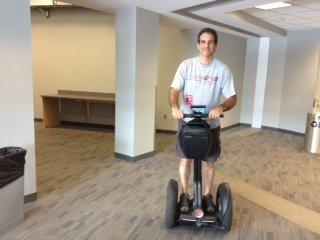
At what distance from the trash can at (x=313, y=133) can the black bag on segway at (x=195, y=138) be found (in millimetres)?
4067

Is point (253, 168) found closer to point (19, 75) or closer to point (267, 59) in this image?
point (19, 75)

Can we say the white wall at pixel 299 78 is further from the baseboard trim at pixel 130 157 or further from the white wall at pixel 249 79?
the baseboard trim at pixel 130 157

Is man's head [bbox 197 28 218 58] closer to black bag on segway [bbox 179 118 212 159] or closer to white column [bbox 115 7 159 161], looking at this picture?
black bag on segway [bbox 179 118 212 159]

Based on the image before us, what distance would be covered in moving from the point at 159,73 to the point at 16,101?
4.18 meters

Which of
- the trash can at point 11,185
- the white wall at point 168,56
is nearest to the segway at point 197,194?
A: the trash can at point 11,185

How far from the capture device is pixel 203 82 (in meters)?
2.42

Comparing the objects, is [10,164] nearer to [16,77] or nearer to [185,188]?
[16,77]

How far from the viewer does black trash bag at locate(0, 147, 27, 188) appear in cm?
244

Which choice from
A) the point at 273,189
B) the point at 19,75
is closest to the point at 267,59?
the point at 273,189

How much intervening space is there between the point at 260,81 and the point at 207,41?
5798 millimetres

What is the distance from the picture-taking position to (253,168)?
176 inches

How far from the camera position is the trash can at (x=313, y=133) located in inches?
214

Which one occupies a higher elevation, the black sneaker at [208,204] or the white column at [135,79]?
the white column at [135,79]

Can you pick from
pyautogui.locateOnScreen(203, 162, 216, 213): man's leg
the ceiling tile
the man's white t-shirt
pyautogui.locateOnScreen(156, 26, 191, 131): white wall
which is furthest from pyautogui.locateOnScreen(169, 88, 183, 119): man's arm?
pyautogui.locateOnScreen(156, 26, 191, 131): white wall
